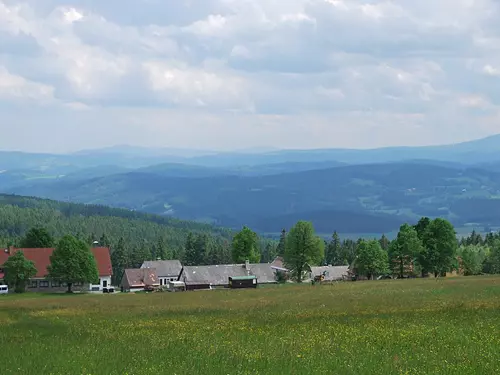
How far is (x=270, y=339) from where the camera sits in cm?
3231

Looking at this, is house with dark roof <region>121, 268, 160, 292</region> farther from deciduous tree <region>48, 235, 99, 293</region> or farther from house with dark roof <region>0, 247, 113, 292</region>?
deciduous tree <region>48, 235, 99, 293</region>

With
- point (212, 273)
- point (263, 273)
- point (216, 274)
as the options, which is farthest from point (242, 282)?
point (263, 273)

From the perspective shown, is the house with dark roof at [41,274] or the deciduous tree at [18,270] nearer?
the deciduous tree at [18,270]

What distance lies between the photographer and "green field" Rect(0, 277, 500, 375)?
984 inches

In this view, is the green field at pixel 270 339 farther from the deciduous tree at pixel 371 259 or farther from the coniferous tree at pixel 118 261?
the coniferous tree at pixel 118 261

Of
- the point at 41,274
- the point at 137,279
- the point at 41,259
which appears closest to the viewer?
the point at 41,274

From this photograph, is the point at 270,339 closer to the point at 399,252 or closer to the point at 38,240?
the point at 399,252

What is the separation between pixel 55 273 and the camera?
3868 inches

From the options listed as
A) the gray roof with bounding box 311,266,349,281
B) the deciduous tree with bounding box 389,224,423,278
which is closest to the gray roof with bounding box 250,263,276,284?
the gray roof with bounding box 311,266,349,281

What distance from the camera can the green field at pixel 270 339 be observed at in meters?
25.0

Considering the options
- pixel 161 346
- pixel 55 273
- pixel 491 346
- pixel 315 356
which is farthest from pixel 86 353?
pixel 55 273

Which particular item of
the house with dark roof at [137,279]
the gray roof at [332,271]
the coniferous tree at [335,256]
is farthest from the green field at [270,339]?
the coniferous tree at [335,256]

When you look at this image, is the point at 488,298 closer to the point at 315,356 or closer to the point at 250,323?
the point at 250,323

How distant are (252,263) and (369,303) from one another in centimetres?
8343
